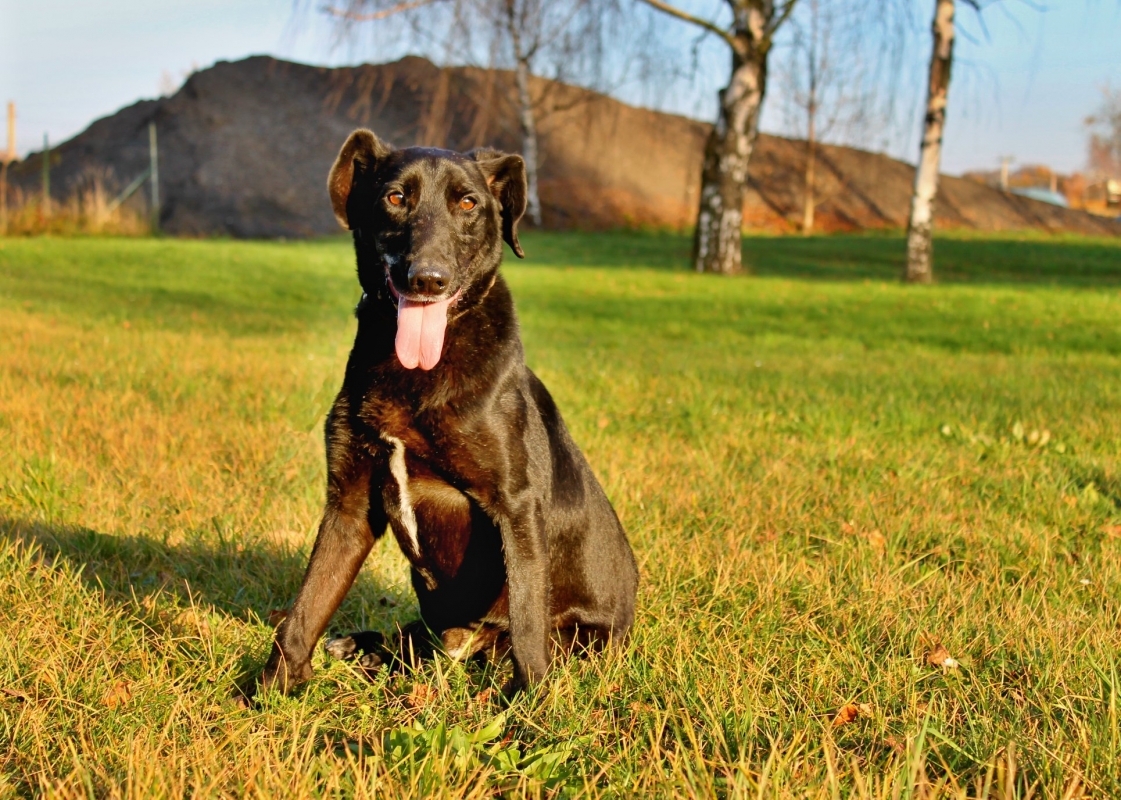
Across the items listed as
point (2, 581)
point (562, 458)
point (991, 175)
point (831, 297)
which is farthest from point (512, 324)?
point (991, 175)

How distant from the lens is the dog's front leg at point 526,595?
2756 millimetres

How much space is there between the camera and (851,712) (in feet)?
8.71

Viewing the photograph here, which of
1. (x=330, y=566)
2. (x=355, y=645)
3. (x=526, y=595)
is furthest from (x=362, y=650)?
(x=526, y=595)

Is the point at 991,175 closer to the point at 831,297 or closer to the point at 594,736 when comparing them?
the point at 831,297

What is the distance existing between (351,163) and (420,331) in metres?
0.75

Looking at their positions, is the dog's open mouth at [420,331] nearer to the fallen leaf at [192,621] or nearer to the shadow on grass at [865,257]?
the fallen leaf at [192,621]

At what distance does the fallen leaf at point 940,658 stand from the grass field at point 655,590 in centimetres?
2

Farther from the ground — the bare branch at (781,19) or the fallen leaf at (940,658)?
the bare branch at (781,19)

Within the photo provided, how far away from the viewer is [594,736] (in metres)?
2.44

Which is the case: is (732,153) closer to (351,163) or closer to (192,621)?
(351,163)

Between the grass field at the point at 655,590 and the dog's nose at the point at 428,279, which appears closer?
the grass field at the point at 655,590

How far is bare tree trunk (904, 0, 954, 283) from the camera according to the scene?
16.6 m

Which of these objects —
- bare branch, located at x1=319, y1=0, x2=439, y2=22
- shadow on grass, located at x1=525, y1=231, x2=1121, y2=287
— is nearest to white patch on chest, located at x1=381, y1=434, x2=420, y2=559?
bare branch, located at x1=319, y1=0, x2=439, y2=22

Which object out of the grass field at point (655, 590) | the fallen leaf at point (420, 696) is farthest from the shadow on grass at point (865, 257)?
the fallen leaf at point (420, 696)
